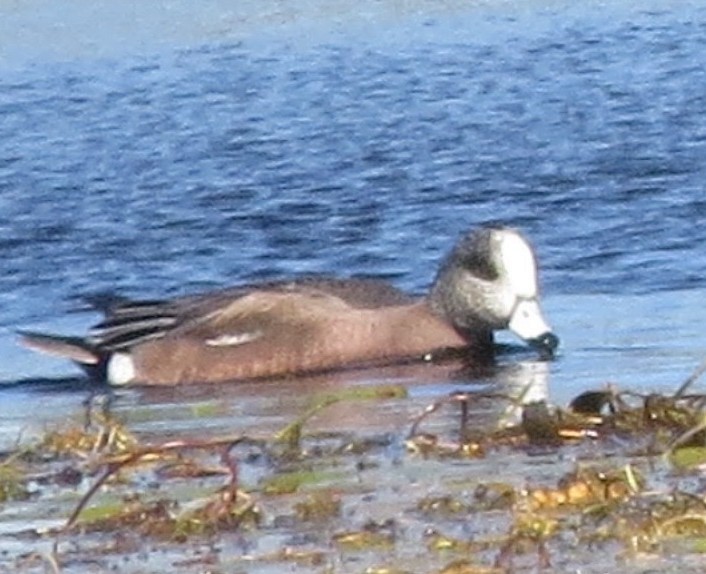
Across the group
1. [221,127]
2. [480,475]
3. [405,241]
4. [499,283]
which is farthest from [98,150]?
[480,475]

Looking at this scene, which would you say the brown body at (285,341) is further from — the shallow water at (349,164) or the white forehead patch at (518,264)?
the white forehead patch at (518,264)

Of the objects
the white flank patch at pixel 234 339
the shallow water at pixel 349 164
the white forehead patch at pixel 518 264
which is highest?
the shallow water at pixel 349 164

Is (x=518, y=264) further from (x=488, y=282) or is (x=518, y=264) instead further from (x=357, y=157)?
(x=357, y=157)

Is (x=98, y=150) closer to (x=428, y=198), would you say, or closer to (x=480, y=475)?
(x=428, y=198)

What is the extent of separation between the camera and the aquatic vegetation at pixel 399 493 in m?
5.82

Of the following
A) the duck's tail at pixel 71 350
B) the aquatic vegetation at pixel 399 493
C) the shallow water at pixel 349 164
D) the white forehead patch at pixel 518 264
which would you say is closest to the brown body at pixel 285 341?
the duck's tail at pixel 71 350

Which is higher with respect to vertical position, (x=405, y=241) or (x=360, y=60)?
(x=360, y=60)

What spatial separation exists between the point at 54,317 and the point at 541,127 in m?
5.60

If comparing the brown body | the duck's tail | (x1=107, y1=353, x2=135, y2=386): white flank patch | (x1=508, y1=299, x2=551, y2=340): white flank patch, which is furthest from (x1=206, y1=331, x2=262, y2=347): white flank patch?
(x1=508, y1=299, x2=551, y2=340): white flank patch

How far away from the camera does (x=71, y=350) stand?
11516 millimetres

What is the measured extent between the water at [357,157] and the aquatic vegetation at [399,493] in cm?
179

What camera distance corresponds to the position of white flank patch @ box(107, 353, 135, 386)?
11.4m

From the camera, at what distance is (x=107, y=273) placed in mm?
14305

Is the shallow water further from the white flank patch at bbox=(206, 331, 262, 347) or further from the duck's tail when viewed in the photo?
the white flank patch at bbox=(206, 331, 262, 347)
